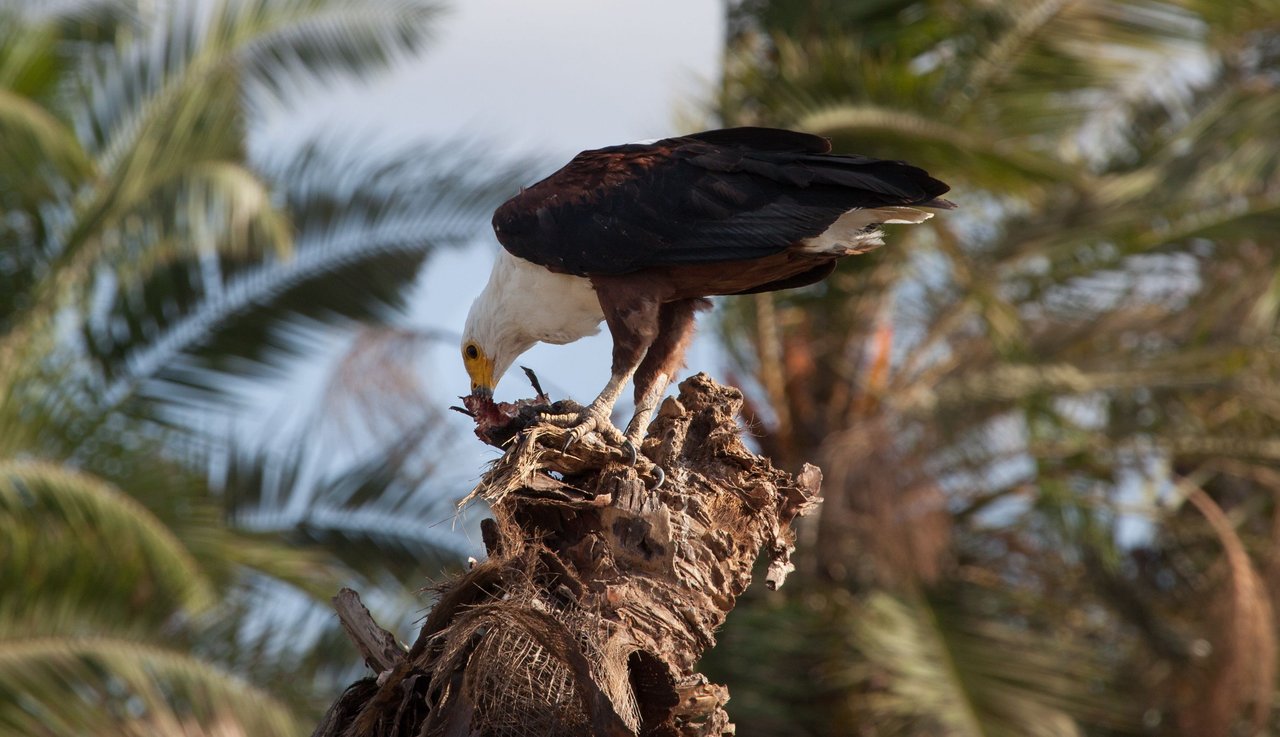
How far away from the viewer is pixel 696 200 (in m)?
5.55

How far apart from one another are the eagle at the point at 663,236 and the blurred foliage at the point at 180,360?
3.93 metres

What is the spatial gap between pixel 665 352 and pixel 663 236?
0.47 metres

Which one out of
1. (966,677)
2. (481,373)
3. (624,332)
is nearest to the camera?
(624,332)

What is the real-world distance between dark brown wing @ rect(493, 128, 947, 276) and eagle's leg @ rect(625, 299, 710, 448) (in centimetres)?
33

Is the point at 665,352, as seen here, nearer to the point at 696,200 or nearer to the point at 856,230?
the point at 696,200

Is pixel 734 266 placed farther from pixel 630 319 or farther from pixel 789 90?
pixel 789 90

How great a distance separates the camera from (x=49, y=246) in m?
11.2

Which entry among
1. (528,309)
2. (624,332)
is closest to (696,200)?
(624,332)

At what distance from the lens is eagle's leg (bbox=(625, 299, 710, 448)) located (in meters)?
5.71

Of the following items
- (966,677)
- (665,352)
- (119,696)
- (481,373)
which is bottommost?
(966,677)

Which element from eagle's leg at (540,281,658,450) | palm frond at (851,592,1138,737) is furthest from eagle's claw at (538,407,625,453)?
palm frond at (851,592,1138,737)

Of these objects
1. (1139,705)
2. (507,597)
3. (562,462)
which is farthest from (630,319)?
(1139,705)

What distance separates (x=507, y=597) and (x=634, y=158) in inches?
83.7

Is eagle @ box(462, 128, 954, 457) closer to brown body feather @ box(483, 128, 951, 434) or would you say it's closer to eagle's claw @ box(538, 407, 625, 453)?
brown body feather @ box(483, 128, 951, 434)
